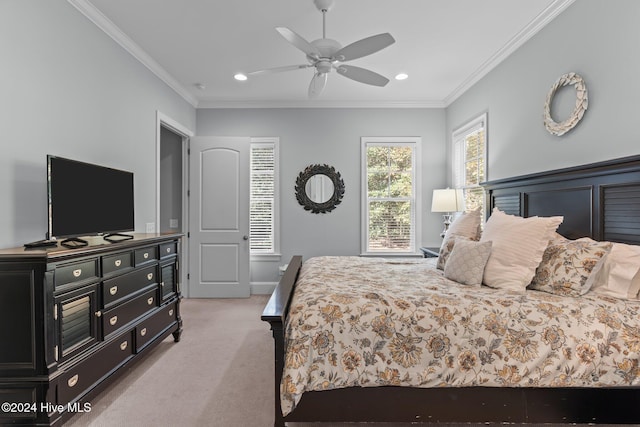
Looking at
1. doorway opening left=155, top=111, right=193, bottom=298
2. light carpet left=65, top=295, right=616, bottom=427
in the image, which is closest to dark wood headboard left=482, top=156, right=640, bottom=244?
light carpet left=65, top=295, right=616, bottom=427

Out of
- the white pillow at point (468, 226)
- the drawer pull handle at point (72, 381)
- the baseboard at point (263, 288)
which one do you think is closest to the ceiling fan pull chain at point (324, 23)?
the white pillow at point (468, 226)

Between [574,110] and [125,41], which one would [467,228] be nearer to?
[574,110]

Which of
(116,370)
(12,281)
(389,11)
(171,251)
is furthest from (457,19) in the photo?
(116,370)

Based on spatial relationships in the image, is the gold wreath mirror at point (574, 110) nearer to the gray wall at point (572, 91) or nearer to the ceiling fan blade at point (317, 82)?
the gray wall at point (572, 91)

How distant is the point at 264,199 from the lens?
492cm

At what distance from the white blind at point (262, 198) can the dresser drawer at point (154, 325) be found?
1.96 meters

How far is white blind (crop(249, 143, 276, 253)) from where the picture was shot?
193 inches

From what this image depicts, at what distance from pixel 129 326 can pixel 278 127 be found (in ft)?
11.0

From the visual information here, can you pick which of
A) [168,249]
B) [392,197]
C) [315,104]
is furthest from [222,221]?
[392,197]

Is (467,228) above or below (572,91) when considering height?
below

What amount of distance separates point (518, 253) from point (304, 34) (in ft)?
8.30

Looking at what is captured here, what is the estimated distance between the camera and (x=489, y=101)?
363 centimetres

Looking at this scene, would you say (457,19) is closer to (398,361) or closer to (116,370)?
(398,361)

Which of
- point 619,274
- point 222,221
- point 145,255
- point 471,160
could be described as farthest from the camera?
point 222,221
